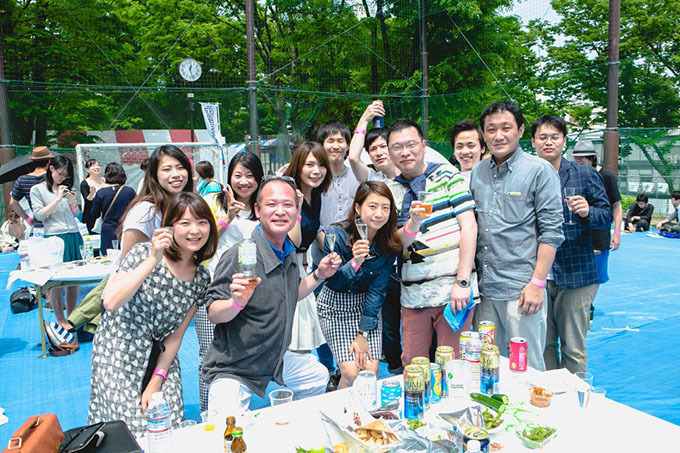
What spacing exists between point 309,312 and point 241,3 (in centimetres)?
1952

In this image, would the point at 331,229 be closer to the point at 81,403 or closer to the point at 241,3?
the point at 81,403

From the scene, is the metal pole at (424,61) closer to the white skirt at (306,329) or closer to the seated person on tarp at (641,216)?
the seated person on tarp at (641,216)

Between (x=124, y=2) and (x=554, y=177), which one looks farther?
(x=124, y=2)

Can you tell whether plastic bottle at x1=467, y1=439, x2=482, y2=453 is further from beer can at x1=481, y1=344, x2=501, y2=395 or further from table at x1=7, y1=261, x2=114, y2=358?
table at x1=7, y1=261, x2=114, y2=358

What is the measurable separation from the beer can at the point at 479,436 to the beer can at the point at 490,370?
44 cm

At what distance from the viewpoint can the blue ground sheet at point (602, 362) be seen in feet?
12.2

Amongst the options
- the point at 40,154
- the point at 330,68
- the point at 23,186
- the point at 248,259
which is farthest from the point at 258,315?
the point at 330,68

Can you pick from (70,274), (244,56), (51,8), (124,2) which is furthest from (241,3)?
(70,274)

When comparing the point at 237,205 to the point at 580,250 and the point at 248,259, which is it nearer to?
the point at 248,259

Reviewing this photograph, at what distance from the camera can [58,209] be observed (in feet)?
19.5

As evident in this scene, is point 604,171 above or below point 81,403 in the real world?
above

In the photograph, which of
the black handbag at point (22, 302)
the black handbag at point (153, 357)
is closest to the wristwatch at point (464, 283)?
the black handbag at point (153, 357)

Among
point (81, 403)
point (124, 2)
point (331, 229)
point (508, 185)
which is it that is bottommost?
point (81, 403)

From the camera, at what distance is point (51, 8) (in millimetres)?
14125
